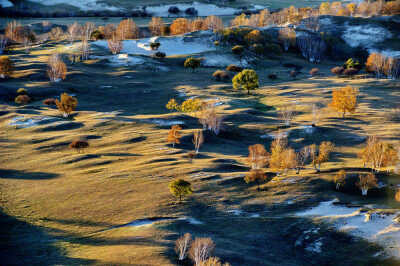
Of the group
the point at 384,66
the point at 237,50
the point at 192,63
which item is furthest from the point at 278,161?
the point at 237,50

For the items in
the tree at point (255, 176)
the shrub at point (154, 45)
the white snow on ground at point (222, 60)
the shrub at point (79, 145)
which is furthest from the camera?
the shrub at point (154, 45)

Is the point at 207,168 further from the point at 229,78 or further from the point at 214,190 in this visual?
A: the point at 229,78

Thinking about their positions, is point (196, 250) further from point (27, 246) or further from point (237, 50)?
point (237, 50)

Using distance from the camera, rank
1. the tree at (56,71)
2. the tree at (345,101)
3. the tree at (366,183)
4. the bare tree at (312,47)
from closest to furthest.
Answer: the tree at (366,183) → the tree at (345,101) → the tree at (56,71) → the bare tree at (312,47)

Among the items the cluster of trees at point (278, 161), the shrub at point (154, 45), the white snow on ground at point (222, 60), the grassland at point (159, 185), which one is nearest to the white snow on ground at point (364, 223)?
the grassland at point (159, 185)

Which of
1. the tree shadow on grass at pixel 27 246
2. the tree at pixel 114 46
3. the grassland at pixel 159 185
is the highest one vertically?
the tree at pixel 114 46

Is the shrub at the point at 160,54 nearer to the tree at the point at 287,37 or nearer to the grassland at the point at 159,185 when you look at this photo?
the grassland at the point at 159,185

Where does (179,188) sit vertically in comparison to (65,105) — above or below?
below

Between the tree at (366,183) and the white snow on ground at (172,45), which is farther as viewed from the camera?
the white snow on ground at (172,45)
